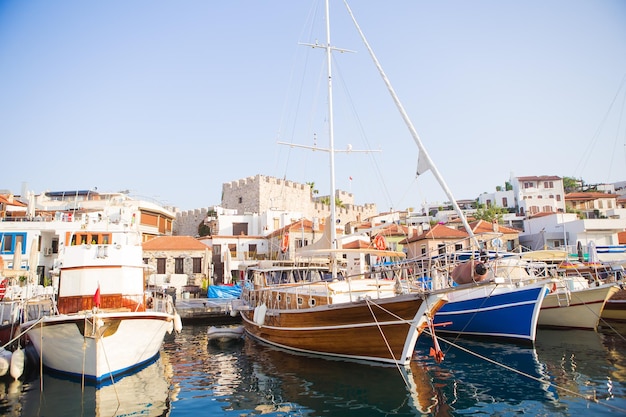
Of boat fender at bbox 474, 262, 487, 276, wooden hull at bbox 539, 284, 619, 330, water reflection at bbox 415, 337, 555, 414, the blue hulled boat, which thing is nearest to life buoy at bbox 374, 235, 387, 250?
the blue hulled boat

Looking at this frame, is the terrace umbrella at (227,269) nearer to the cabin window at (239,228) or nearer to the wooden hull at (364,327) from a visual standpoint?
the cabin window at (239,228)

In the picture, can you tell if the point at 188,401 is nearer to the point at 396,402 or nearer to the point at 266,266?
the point at 396,402

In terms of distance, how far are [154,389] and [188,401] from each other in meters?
1.47

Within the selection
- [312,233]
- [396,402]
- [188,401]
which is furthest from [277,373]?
[312,233]

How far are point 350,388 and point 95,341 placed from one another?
256 inches

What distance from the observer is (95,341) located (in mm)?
10648

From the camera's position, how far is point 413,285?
470 inches

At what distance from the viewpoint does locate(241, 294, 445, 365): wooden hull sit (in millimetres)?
10742

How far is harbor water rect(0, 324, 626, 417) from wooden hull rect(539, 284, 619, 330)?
2.99m

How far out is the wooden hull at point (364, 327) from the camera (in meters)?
10.7

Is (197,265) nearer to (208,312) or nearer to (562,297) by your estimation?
(208,312)

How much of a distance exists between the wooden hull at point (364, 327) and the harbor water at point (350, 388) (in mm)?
391

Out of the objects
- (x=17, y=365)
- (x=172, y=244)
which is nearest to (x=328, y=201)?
(x=172, y=244)

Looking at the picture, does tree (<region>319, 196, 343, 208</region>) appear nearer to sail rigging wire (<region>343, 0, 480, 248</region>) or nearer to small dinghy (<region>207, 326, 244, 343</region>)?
small dinghy (<region>207, 326, 244, 343</region>)
